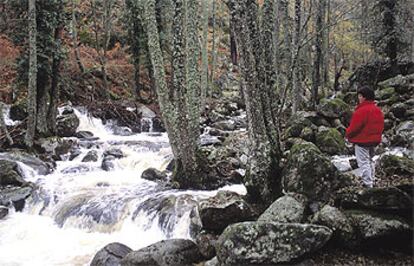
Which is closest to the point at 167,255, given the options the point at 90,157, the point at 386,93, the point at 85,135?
the point at 90,157

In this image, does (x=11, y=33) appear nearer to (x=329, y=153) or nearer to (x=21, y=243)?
(x=21, y=243)

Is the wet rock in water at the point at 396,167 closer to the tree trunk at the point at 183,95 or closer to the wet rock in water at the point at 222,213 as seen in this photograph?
the wet rock in water at the point at 222,213

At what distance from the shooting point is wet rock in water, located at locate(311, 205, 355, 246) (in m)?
5.37

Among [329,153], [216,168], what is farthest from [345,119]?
[216,168]

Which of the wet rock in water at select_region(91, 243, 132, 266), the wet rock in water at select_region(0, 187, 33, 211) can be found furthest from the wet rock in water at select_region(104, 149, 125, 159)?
the wet rock in water at select_region(91, 243, 132, 266)

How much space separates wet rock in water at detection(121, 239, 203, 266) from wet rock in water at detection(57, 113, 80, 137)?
36.2 feet

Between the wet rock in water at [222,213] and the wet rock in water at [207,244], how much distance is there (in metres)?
0.18

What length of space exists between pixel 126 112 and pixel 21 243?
1197cm

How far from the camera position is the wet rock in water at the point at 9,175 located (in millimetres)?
11179

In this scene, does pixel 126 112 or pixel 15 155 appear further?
pixel 126 112

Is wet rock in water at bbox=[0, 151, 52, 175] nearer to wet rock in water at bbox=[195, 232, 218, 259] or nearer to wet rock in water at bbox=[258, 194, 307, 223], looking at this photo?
wet rock in water at bbox=[195, 232, 218, 259]

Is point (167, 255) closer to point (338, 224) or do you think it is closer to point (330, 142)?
point (338, 224)

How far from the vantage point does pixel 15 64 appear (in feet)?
49.7

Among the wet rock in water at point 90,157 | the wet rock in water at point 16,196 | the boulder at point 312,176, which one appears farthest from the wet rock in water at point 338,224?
the wet rock in water at point 90,157
